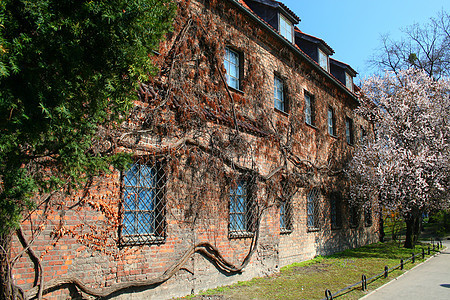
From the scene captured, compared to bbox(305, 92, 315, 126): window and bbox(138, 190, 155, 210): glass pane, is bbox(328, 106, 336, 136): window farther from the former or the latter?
bbox(138, 190, 155, 210): glass pane

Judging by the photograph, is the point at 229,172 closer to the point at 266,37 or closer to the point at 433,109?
the point at 266,37

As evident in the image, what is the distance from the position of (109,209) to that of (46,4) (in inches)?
147

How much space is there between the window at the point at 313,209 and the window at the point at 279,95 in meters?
3.64

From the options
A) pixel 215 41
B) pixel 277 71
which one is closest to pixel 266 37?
pixel 277 71

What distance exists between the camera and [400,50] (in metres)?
26.4

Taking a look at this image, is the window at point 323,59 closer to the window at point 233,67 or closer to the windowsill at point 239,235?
the window at point 233,67

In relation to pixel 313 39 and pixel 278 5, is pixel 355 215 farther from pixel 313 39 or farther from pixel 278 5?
pixel 278 5

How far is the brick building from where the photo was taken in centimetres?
582

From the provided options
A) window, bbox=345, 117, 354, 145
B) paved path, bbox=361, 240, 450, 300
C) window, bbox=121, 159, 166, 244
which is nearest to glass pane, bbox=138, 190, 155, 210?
window, bbox=121, 159, 166, 244

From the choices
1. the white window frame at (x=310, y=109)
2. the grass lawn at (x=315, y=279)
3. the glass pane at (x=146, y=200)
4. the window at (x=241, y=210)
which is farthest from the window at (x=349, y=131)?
the glass pane at (x=146, y=200)

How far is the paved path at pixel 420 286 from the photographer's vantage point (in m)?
8.05

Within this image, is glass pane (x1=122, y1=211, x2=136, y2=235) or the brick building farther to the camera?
glass pane (x1=122, y1=211, x2=136, y2=235)

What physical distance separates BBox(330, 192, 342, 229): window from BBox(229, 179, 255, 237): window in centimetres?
702

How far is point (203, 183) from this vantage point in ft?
26.6
